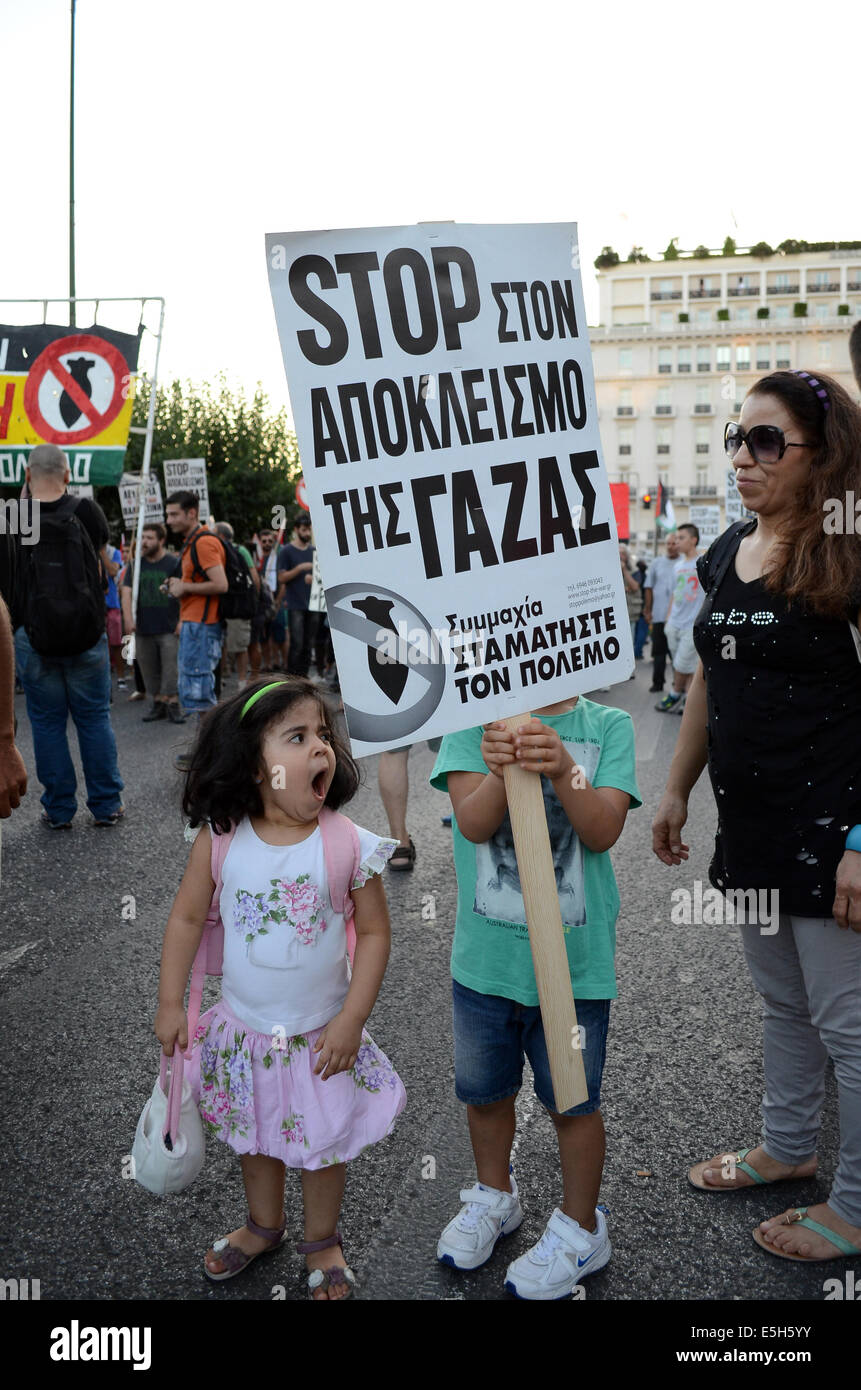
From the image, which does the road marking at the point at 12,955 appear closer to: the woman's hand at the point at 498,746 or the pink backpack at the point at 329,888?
the pink backpack at the point at 329,888

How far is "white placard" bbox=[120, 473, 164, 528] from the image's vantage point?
52.5 ft

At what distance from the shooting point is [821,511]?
2.53 metres

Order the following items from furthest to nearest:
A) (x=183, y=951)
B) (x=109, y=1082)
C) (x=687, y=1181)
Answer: (x=109, y=1082) < (x=687, y=1181) < (x=183, y=951)

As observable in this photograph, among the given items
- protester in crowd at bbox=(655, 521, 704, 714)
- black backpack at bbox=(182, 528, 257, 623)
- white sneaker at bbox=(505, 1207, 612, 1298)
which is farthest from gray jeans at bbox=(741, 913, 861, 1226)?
protester in crowd at bbox=(655, 521, 704, 714)

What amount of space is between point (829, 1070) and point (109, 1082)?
7.14 feet

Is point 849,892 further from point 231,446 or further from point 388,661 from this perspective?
point 231,446

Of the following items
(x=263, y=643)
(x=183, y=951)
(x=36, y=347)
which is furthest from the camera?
(x=263, y=643)

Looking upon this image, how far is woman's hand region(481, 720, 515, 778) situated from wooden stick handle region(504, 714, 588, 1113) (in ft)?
0.08

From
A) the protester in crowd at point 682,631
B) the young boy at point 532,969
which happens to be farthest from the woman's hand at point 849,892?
the protester in crowd at point 682,631

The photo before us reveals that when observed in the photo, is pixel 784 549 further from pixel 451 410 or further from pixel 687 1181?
pixel 687 1181

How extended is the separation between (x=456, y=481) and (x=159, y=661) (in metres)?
9.83

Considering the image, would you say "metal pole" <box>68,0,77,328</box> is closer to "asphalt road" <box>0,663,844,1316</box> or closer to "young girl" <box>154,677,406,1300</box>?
"asphalt road" <box>0,663,844,1316</box>

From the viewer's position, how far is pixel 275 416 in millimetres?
42375
